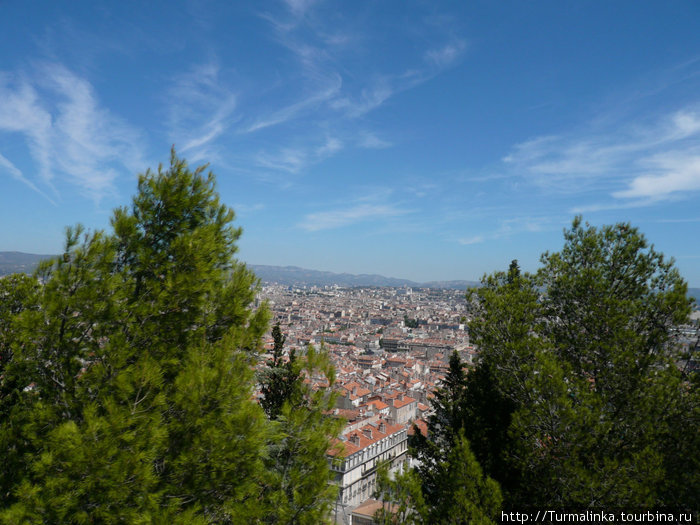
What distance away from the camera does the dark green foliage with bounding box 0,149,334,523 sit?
2406 millimetres

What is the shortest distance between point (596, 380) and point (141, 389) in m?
6.09

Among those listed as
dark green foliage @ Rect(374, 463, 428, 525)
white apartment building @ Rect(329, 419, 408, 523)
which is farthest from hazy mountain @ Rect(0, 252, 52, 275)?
dark green foliage @ Rect(374, 463, 428, 525)

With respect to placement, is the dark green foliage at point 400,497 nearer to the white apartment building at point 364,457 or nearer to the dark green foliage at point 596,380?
the dark green foliage at point 596,380

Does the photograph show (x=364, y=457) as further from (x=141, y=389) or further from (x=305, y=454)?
(x=141, y=389)

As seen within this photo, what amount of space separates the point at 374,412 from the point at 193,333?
40904mm

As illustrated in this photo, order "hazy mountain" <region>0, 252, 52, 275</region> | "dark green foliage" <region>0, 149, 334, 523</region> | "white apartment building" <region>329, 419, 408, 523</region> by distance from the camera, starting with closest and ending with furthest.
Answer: "dark green foliage" <region>0, 149, 334, 523</region>, "white apartment building" <region>329, 419, 408, 523</region>, "hazy mountain" <region>0, 252, 52, 275</region>

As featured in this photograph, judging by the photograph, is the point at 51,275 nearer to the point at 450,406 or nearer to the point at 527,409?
the point at 527,409

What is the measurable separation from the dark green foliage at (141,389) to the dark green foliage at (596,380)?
3.82m

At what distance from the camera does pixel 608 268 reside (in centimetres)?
691

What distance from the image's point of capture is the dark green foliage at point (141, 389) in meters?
2.41

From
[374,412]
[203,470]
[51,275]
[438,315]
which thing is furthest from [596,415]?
[438,315]

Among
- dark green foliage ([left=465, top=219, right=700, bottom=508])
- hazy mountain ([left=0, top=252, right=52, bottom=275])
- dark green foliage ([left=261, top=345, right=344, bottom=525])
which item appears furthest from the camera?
hazy mountain ([left=0, top=252, right=52, bottom=275])

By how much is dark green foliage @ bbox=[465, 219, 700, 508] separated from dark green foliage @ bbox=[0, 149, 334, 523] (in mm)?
3820

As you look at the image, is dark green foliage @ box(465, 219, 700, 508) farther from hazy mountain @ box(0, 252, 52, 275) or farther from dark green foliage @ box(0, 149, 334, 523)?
hazy mountain @ box(0, 252, 52, 275)
